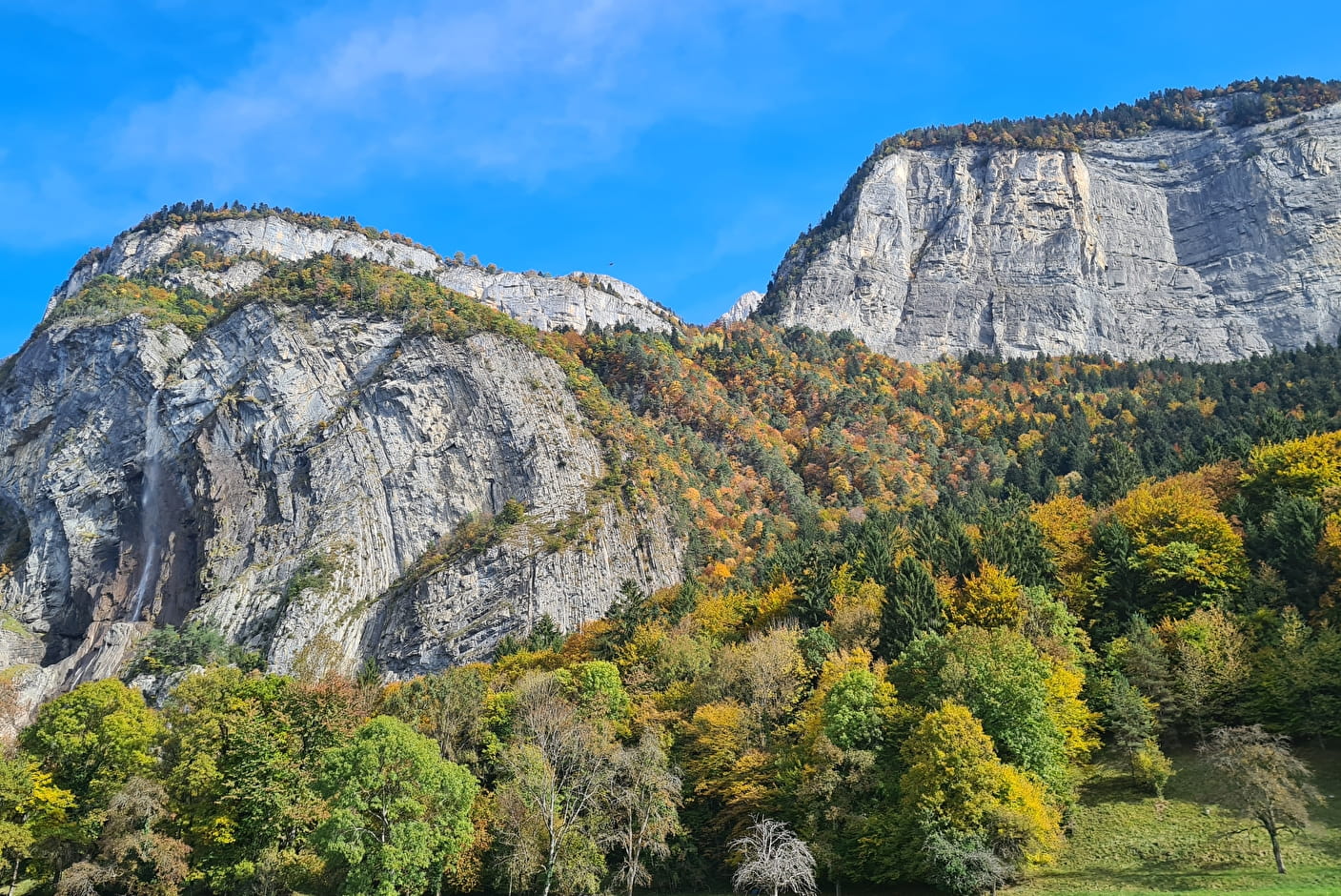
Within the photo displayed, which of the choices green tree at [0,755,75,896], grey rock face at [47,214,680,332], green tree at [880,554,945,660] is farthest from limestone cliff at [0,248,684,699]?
grey rock face at [47,214,680,332]

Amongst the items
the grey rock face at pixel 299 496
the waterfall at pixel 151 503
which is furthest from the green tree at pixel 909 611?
the waterfall at pixel 151 503

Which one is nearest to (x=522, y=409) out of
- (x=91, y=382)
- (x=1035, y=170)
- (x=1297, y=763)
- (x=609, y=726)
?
(x=91, y=382)

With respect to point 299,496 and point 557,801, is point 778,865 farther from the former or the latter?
point 299,496

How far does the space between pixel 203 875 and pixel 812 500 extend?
7801 cm

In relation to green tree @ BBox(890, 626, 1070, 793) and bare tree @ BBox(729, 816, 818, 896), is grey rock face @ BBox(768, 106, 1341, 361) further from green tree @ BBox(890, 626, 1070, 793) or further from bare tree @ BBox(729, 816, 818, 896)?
bare tree @ BBox(729, 816, 818, 896)

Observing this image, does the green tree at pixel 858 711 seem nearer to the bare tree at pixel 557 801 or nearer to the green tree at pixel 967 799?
the green tree at pixel 967 799

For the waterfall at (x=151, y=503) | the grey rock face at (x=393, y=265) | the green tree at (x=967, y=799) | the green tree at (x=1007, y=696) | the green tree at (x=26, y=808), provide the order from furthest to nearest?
the grey rock face at (x=393, y=265), the waterfall at (x=151, y=503), the green tree at (x=26, y=808), the green tree at (x=1007, y=696), the green tree at (x=967, y=799)

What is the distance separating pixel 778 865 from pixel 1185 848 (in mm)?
15027

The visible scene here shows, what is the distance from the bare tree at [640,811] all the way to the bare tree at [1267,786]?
2095 cm

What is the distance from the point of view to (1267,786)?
3341cm

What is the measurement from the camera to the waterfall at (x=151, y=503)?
106 meters

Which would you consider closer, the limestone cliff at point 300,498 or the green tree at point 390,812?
A: the green tree at point 390,812

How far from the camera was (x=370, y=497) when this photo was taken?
10319 centimetres

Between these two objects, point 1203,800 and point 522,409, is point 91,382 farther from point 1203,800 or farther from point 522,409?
point 1203,800
